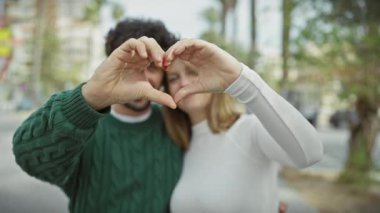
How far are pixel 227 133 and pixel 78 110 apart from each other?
37 centimetres

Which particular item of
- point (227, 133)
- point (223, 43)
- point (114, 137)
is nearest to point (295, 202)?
point (223, 43)

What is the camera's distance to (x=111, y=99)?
0.64 meters

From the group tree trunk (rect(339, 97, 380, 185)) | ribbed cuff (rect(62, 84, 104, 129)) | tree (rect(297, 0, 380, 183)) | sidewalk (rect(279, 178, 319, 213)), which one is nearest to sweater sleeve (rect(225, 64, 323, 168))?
ribbed cuff (rect(62, 84, 104, 129))

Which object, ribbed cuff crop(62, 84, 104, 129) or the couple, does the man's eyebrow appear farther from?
ribbed cuff crop(62, 84, 104, 129)

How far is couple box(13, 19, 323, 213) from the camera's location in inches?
25.4

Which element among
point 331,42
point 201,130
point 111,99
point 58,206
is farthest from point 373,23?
point 111,99

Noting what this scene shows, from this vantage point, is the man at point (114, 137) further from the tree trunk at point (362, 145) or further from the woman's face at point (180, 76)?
the tree trunk at point (362, 145)

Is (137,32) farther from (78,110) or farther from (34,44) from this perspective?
(34,44)

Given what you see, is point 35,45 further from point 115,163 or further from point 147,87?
point 147,87

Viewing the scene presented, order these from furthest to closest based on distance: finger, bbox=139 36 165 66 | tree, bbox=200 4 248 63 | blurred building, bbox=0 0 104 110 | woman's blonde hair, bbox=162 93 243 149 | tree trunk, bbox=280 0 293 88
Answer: tree trunk, bbox=280 0 293 88
blurred building, bbox=0 0 104 110
woman's blonde hair, bbox=162 93 243 149
tree, bbox=200 4 248 63
finger, bbox=139 36 165 66

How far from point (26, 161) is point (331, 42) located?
2.36 metres

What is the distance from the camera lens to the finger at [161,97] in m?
0.62

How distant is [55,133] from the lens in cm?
67

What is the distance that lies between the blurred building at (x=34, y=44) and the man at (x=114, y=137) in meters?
0.09
